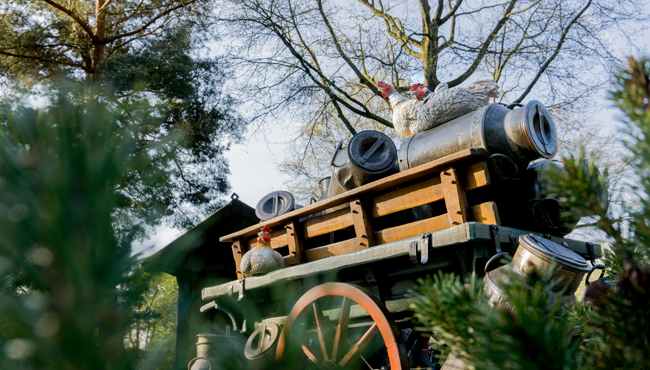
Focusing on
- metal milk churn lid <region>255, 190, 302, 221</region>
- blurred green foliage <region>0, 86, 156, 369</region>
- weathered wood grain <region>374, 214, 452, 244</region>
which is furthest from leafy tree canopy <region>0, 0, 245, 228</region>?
blurred green foliage <region>0, 86, 156, 369</region>

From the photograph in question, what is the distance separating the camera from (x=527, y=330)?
1.48 ft

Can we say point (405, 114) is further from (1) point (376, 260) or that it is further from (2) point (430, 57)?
(2) point (430, 57)

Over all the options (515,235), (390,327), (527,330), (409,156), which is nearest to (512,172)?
(515,235)

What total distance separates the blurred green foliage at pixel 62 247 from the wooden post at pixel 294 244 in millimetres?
3035

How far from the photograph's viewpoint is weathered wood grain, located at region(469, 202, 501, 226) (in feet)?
8.07

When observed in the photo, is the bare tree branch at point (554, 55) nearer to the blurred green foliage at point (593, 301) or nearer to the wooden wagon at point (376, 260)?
the wooden wagon at point (376, 260)

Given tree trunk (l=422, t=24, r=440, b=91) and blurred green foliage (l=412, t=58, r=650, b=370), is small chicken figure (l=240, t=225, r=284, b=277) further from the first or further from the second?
tree trunk (l=422, t=24, r=440, b=91)

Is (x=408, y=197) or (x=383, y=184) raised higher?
(x=383, y=184)

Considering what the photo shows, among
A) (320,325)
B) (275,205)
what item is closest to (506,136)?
(320,325)

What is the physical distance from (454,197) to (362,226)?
0.75 m

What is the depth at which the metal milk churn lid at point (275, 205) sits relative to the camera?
4.08 m

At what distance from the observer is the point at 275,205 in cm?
418

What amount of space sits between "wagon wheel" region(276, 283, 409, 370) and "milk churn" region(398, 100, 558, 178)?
1.09 metres

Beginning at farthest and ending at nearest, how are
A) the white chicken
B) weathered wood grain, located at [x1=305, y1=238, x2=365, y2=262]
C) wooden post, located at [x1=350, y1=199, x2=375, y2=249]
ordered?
the white chicken
weathered wood grain, located at [x1=305, y1=238, x2=365, y2=262]
wooden post, located at [x1=350, y1=199, x2=375, y2=249]
